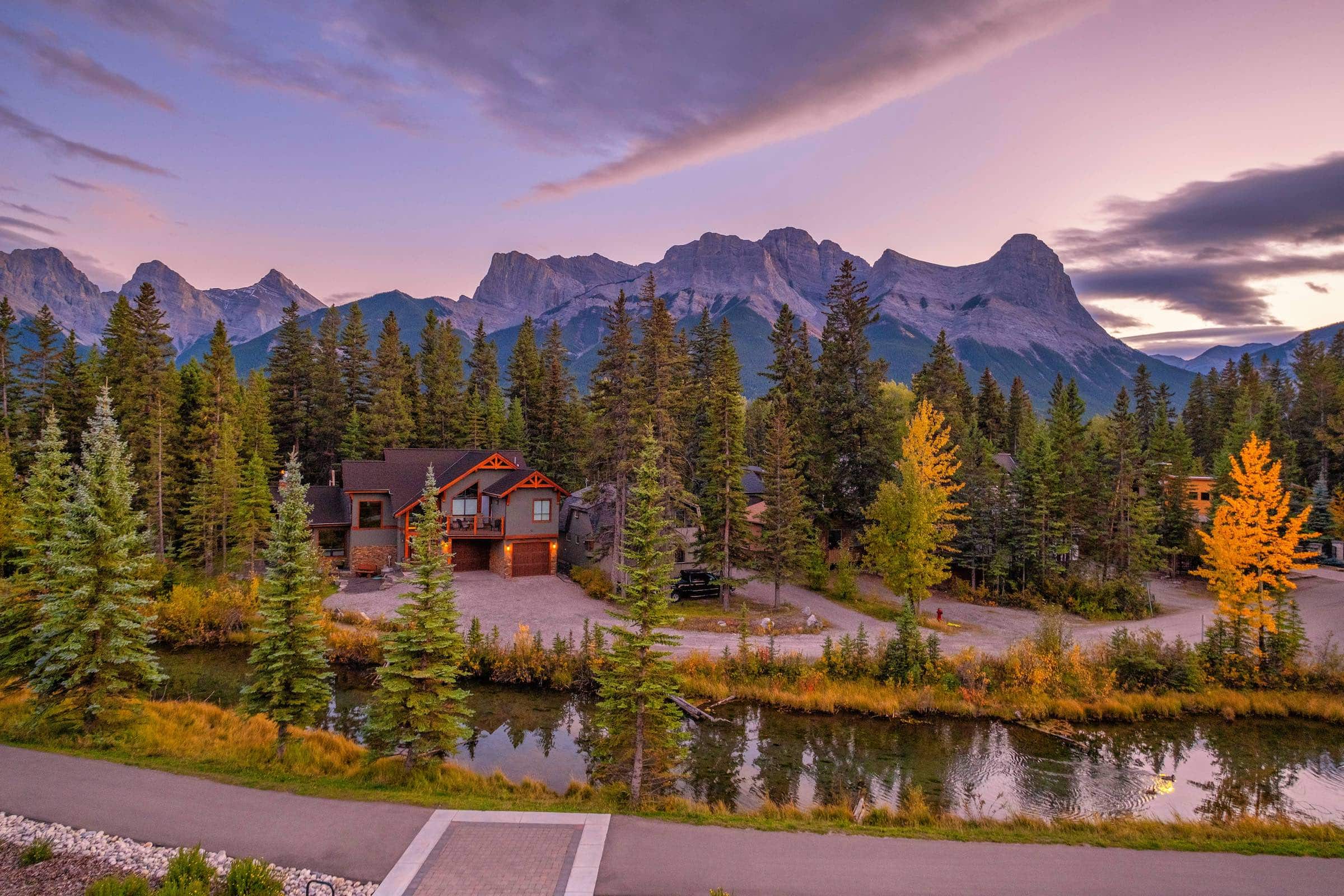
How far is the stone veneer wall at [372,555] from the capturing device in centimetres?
3784

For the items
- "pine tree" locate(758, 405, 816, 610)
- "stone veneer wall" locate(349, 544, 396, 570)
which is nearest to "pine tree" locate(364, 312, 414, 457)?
"stone veneer wall" locate(349, 544, 396, 570)

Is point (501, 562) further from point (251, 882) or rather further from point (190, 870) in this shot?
point (251, 882)

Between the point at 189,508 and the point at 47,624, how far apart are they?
79.5 feet

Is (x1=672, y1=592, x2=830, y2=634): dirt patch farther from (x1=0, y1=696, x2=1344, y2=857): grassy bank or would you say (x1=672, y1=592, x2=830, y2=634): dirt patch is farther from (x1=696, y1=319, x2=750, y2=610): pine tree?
(x1=0, y1=696, x2=1344, y2=857): grassy bank

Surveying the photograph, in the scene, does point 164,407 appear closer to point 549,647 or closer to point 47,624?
point 47,624

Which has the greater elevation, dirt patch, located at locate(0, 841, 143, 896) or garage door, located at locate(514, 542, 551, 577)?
garage door, located at locate(514, 542, 551, 577)

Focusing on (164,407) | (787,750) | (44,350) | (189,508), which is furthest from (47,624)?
(44,350)

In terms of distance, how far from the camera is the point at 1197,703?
23.2m

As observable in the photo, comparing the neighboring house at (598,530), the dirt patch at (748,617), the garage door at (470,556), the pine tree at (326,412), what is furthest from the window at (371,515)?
the dirt patch at (748,617)

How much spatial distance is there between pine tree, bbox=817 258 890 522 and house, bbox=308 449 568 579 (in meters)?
17.9

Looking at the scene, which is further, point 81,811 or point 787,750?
point 787,750

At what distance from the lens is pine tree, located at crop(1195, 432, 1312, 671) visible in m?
24.4

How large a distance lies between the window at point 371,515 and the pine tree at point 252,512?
15.7 ft

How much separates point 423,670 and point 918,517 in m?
22.7
